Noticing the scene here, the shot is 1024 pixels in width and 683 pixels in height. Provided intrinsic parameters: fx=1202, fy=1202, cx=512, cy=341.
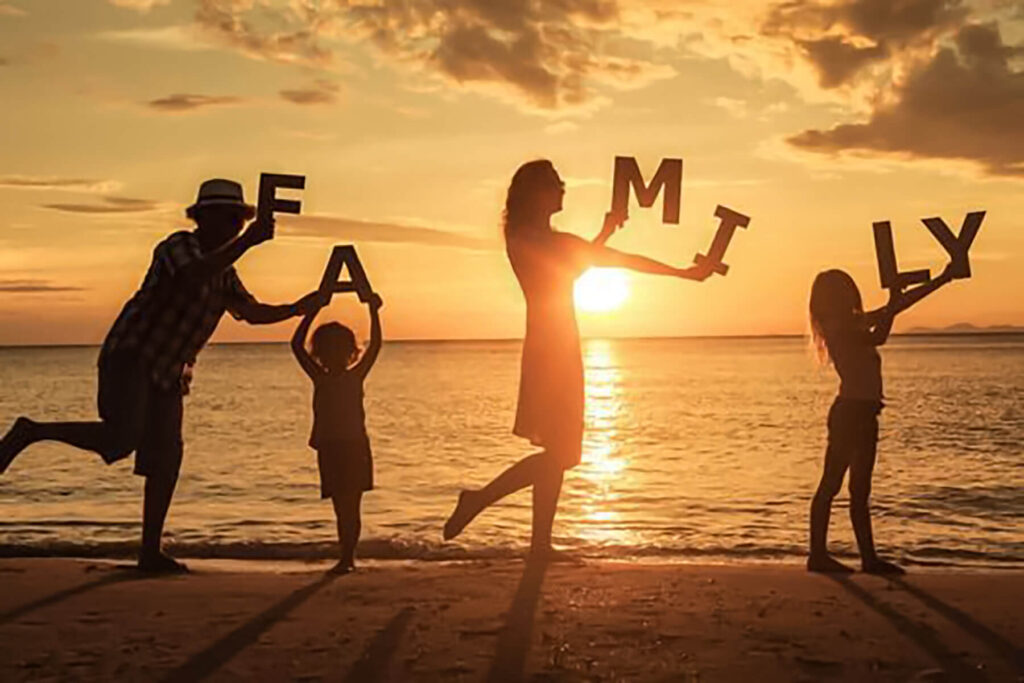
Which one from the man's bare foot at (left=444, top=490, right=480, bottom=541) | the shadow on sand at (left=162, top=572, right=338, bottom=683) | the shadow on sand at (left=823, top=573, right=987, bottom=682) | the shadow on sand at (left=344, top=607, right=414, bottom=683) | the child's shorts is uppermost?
the child's shorts

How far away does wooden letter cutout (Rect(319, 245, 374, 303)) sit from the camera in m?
6.94

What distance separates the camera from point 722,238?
6414 millimetres

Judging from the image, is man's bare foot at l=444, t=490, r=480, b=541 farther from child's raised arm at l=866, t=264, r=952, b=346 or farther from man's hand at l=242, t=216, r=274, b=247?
child's raised arm at l=866, t=264, r=952, b=346

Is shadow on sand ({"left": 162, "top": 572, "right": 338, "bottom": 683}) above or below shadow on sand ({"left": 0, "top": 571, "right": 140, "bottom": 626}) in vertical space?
above

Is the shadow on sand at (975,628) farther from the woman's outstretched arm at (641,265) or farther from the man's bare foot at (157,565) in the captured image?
the man's bare foot at (157,565)

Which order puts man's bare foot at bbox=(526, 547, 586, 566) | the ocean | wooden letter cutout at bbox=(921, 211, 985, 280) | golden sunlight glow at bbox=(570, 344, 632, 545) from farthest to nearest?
golden sunlight glow at bbox=(570, 344, 632, 545) → the ocean → man's bare foot at bbox=(526, 547, 586, 566) → wooden letter cutout at bbox=(921, 211, 985, 280)

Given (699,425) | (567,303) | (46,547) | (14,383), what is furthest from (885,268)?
(14,383)

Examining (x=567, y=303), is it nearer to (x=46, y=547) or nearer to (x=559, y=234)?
(x=559, y=234)

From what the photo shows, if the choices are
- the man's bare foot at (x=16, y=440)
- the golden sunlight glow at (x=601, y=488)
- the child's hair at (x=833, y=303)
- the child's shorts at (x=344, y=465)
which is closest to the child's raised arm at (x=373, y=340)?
the child's shorts at (x=344, y=465)

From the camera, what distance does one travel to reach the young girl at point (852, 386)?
6992mm

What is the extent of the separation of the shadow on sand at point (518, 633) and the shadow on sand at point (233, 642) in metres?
1.07

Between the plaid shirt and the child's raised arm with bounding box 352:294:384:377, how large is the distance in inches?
39.3

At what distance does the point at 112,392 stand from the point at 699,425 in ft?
85.1

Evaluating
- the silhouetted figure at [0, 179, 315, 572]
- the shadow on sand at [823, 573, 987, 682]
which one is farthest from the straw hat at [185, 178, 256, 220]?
the shadow on sand at [823, 573, 987, 682]
